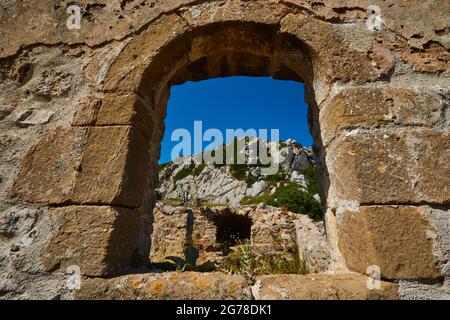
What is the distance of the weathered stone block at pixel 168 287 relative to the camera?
1398 millimetres

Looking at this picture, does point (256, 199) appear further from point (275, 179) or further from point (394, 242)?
point (394, 242)

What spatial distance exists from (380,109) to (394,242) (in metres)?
0.75

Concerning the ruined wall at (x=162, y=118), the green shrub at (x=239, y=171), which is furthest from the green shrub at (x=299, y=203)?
the ruined wall at (x=162, y=118)

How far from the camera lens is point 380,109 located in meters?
1.68

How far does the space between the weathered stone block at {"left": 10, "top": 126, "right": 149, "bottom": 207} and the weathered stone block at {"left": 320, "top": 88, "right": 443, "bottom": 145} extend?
3.98ft

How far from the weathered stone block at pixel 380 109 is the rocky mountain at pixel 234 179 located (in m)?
29.8

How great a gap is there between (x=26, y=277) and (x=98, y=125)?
924 mm

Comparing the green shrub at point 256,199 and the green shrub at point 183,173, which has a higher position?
the green shrub at point 183,173

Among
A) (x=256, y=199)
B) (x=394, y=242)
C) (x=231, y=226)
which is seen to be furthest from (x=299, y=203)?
(x=394, y=242)

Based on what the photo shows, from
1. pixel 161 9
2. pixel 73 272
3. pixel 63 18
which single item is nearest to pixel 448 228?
pixel 73 272

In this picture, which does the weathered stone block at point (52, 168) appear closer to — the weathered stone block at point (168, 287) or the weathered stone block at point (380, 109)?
the weathered stone block at point (168, 287)

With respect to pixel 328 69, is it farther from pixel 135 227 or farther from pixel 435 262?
pixel 135 227
